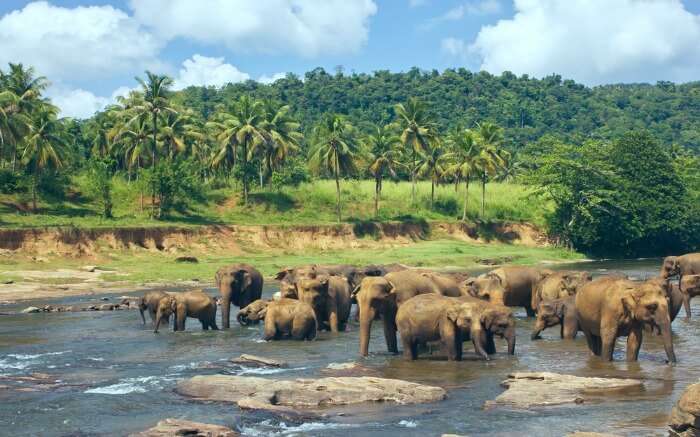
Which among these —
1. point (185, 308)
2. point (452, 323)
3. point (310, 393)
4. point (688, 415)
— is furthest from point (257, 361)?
point (688, 415)

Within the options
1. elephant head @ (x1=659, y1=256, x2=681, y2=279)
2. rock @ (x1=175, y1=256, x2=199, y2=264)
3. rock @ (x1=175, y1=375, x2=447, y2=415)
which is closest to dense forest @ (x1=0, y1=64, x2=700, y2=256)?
rock @ (x1=175, y1=256, x2=199, y2=264)

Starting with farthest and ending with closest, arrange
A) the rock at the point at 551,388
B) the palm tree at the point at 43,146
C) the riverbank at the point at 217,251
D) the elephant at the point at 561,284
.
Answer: the palm tree at the point at 43,146 < the riverbank at the point at 217,251 < the elephant at the point at 561,284 < the rock at the point at 551,388

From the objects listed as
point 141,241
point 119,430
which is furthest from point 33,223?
point 119,430

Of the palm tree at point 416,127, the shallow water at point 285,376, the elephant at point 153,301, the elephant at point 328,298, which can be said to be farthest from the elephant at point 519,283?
the palm tree at point 416,127

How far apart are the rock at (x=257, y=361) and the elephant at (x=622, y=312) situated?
7.26 meters

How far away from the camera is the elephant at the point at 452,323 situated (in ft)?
69.1

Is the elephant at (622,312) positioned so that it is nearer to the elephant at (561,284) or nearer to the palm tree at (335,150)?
the elephant at (561,284)

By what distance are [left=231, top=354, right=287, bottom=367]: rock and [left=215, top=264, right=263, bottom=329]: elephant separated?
8.71 metres

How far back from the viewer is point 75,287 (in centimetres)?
4844

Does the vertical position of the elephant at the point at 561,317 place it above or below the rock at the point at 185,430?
above

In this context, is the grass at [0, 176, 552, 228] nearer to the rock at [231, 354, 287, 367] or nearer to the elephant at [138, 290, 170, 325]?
the elephant at [138, 290, 170, 325]

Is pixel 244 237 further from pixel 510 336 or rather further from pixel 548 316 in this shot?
pixel 510 336

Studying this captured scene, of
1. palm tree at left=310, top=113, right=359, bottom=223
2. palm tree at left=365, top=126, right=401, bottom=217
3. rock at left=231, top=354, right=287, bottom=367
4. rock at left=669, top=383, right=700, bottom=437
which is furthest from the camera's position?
palm tree at left=365, top=126, right=401, bottom=217

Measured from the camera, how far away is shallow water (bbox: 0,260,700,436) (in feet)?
50.8
